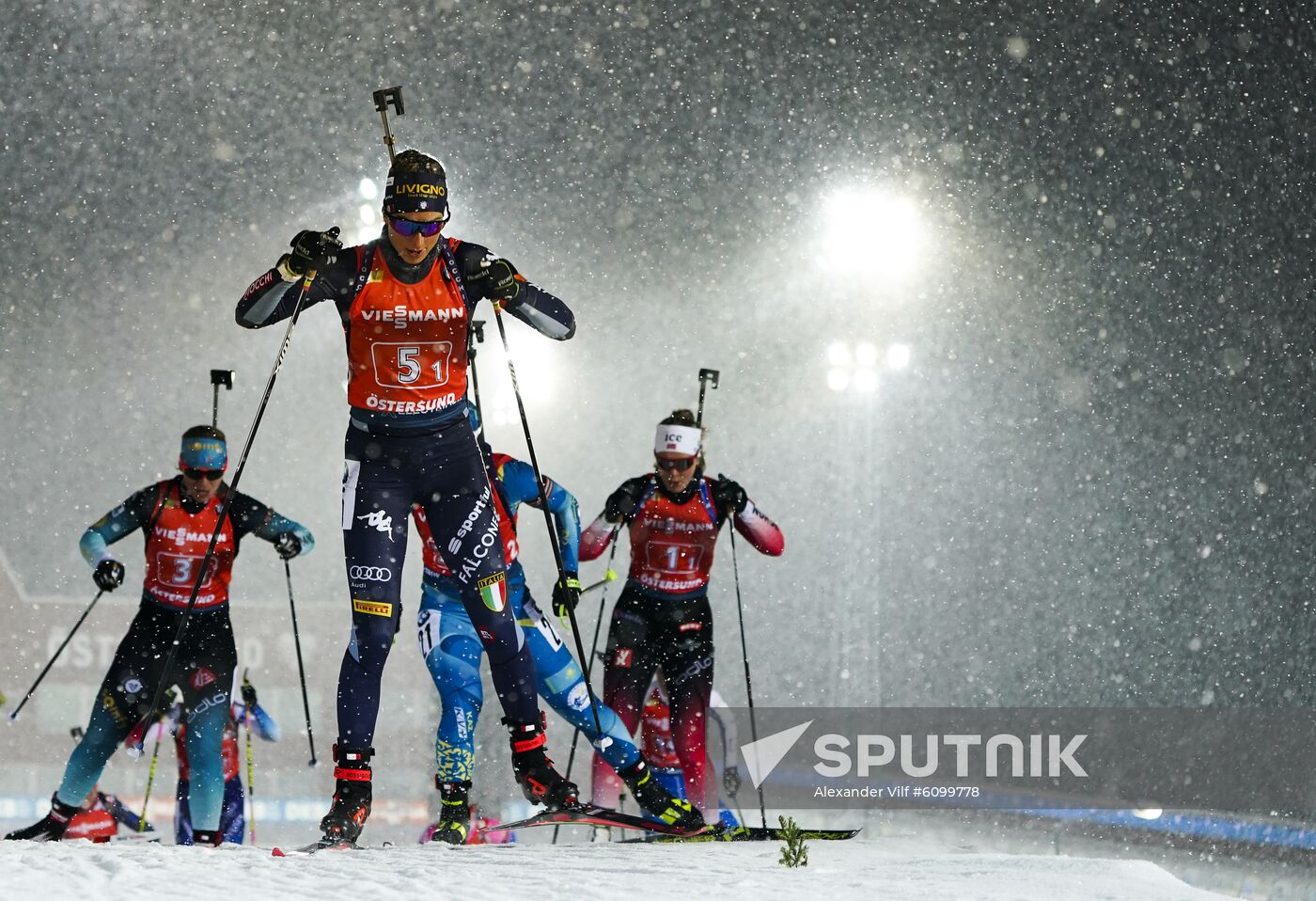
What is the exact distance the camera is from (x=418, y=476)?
550 centimetres

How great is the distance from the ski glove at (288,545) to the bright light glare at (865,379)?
12641 millimetres

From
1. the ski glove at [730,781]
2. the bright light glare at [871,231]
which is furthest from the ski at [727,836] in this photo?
the bright light glare at [871,231]

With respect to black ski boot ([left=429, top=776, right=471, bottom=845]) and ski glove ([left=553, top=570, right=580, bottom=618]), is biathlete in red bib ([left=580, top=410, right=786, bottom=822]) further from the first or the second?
black ski boot ([left=429, top=776, right=471, bottom=845])

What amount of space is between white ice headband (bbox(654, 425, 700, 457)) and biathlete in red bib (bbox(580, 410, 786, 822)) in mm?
39

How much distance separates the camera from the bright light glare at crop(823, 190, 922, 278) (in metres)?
18.9

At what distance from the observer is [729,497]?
27.5ft

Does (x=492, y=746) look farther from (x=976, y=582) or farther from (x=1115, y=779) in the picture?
(x=976, y=582)

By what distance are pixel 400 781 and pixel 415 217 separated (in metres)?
23.1

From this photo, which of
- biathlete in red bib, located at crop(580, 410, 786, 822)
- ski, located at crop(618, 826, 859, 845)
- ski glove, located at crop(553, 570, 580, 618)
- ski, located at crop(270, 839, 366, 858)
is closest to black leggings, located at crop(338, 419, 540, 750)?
ski, located at crop(270, 839, 366, 858)

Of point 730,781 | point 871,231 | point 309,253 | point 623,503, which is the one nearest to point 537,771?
point 309,253

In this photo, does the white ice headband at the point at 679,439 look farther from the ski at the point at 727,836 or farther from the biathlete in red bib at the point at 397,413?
the biathlete in red bib at the point at 397,413

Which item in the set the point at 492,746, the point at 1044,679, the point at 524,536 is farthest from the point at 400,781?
the point at 1044,679

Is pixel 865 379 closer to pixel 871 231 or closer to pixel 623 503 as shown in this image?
pixel 871 231

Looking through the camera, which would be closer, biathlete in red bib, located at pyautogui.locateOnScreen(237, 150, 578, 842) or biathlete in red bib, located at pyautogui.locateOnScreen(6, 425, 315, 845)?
biathlete in red bib, located at pyautogui.locateOnScreen(237, 150, 578, 842)
